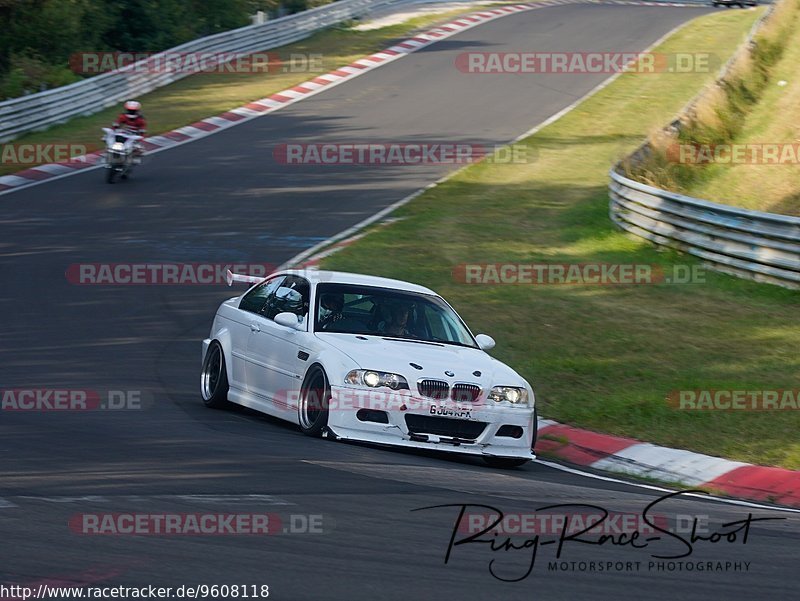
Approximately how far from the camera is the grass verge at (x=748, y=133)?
21984 millimetres

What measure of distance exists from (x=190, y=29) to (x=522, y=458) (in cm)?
3461

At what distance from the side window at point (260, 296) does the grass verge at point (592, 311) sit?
2762mm

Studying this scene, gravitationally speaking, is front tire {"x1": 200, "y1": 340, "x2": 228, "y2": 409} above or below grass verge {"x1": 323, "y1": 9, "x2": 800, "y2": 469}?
above

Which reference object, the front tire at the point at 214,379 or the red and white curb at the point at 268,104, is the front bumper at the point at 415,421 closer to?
the front tire at the point at 214,379

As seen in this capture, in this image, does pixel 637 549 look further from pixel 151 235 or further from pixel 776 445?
pixel 151 235

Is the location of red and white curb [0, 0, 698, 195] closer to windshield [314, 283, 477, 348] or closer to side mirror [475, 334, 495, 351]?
windshield [314, 283, 477, 348]

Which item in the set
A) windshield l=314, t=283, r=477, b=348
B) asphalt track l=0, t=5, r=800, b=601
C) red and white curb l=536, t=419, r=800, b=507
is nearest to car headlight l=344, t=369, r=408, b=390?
asphalt track l=0, t=5, r=800, b=601

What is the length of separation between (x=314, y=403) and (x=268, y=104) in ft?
79.3

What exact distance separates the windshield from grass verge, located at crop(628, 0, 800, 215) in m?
10.7

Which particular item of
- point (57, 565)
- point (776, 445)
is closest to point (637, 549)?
point (57, 565)

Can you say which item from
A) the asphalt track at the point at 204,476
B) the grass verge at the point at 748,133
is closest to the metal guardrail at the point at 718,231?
the grass verge at the point at 748,133

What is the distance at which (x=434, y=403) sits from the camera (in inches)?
373

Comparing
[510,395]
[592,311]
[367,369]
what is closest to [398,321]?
[367,369]

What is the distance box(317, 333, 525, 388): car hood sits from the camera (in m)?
9.61
